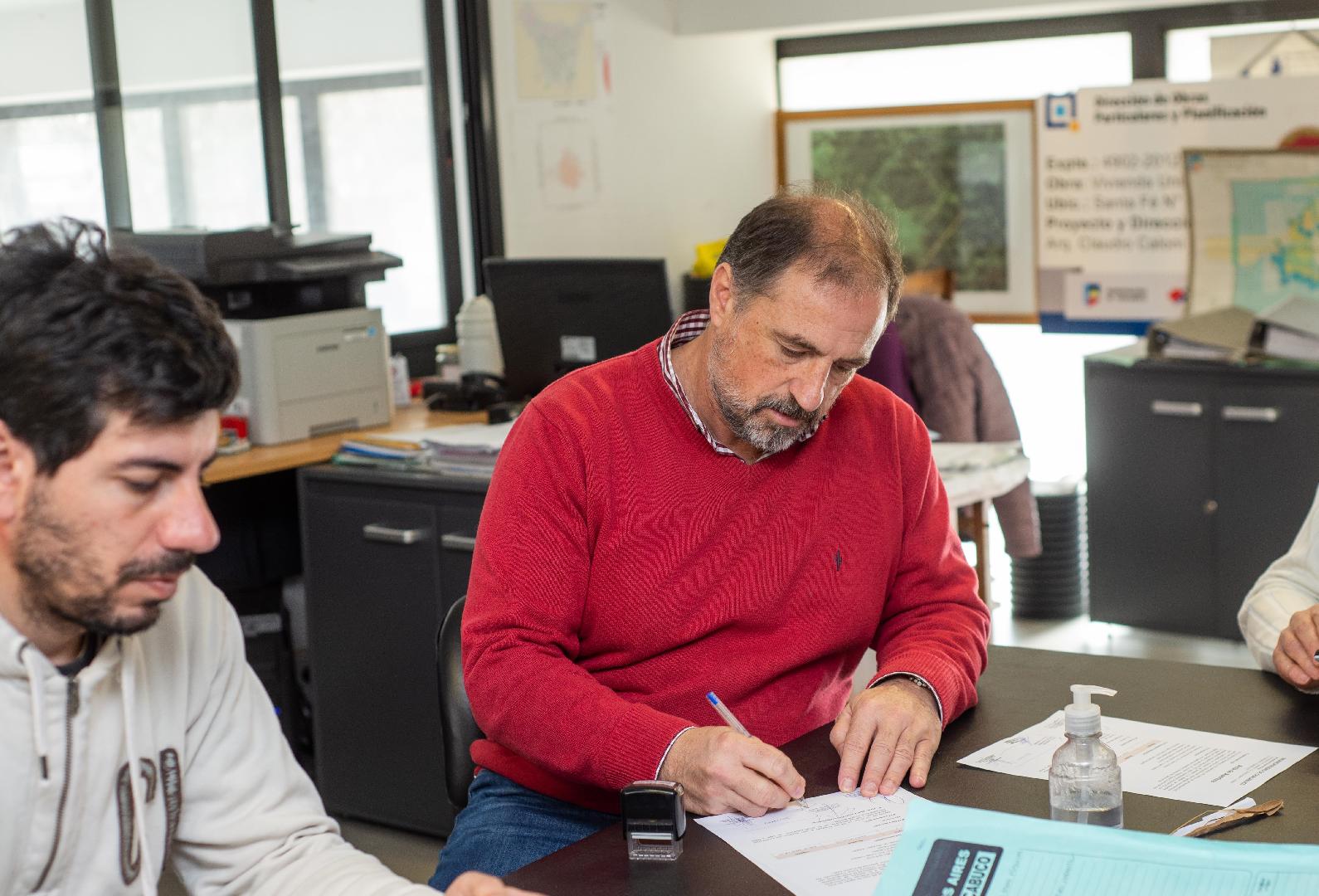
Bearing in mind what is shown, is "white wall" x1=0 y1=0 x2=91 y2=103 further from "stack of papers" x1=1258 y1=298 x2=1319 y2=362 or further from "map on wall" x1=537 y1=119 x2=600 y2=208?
"stack of papers" x1=1258 y1=298 x2=1319 y2=362

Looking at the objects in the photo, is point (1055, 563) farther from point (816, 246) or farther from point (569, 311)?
point (816, 246)

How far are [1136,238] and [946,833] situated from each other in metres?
3.73

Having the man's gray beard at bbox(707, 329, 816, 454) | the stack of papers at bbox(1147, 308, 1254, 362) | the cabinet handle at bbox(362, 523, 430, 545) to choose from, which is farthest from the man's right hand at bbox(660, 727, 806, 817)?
the stack of papers at bbox(1147, 308, 1254, 362)

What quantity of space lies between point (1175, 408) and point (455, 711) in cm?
281

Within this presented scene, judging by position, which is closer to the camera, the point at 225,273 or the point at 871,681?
the point at 871,681

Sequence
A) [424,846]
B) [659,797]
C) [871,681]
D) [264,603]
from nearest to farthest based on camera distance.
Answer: [659,797] < [871,681] < [424,846] < [264,603]

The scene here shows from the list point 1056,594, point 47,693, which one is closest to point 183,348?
point 47,693

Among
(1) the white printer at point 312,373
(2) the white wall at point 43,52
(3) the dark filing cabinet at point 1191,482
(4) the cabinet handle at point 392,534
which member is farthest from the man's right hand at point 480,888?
(3) the dark filing cabinet at point 1191,482

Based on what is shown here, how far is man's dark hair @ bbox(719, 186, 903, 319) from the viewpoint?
5.57 feet

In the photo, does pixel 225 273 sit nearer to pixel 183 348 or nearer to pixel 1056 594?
pixel 183 348

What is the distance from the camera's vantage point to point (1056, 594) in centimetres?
443

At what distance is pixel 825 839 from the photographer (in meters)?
1.31

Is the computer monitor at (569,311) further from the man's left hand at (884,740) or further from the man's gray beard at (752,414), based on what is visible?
the man's left hand at (884,740)

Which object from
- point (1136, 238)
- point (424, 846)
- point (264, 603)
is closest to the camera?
point (424, 846)
